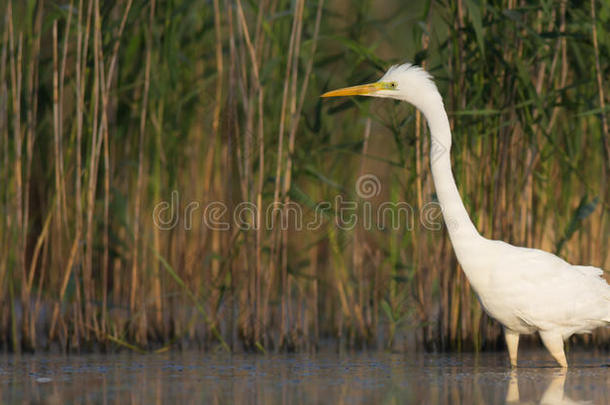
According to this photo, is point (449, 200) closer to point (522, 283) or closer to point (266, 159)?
point (522, 283)

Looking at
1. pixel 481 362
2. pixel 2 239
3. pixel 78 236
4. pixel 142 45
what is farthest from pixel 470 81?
pixel 2 239

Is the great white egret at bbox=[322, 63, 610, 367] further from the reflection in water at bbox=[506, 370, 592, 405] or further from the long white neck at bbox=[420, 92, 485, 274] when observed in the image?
the reflection in water at bbox=[506, 370, 592, 405]

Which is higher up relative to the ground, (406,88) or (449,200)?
(406,88)

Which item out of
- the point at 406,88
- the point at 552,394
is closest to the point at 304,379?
the point at 552,394

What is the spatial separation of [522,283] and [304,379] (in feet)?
4.24

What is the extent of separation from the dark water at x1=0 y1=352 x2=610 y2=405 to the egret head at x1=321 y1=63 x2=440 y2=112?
1.49 m

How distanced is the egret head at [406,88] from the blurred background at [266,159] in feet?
1.03

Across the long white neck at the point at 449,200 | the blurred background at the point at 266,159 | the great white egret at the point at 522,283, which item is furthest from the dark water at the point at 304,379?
the long white neck at the point at 449,200

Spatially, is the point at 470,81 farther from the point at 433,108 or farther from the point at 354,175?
the point at 354,175

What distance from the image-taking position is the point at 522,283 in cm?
540

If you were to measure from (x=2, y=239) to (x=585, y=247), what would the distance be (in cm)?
378

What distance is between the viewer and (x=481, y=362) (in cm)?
572

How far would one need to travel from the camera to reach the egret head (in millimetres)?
5652

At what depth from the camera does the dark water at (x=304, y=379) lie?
450 cm
